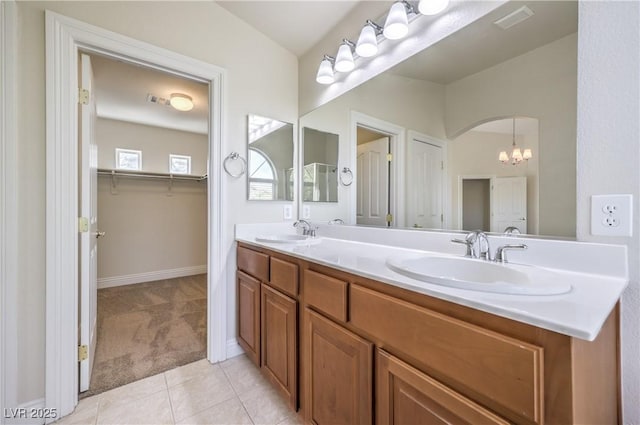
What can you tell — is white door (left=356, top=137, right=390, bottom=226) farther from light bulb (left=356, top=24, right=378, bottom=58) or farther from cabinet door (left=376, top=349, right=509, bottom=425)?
cabinet door (left=376, top=349, right=509, bottom=425)

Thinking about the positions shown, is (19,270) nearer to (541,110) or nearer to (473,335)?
(473,335)

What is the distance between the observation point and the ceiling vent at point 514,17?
1036 millimetres

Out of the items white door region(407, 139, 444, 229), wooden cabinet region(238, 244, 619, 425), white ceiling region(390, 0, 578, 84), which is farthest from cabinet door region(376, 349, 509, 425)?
white ceiling region(390, 0, 578, 84)

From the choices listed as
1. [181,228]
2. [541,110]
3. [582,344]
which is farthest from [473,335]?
[181,228]

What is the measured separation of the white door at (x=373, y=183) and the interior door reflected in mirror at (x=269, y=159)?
0.65 metres

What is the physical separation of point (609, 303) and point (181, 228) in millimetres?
4527

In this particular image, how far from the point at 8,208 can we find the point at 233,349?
1476mm

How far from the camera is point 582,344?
1.74 ft

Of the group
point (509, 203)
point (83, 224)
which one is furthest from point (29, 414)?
point (509, 203)

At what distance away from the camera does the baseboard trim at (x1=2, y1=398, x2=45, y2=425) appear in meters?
1.27

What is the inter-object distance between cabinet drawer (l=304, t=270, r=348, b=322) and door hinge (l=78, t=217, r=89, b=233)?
4.23 feet

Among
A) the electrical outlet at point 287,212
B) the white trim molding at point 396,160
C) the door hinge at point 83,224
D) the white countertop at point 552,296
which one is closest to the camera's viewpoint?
the white countertop at point 552,296

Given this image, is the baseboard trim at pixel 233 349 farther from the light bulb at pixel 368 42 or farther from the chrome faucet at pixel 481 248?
the light bulb at pixel 368 42

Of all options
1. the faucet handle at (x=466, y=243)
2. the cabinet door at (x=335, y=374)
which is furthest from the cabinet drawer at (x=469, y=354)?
the faucet handle at (x=466, y=243)
